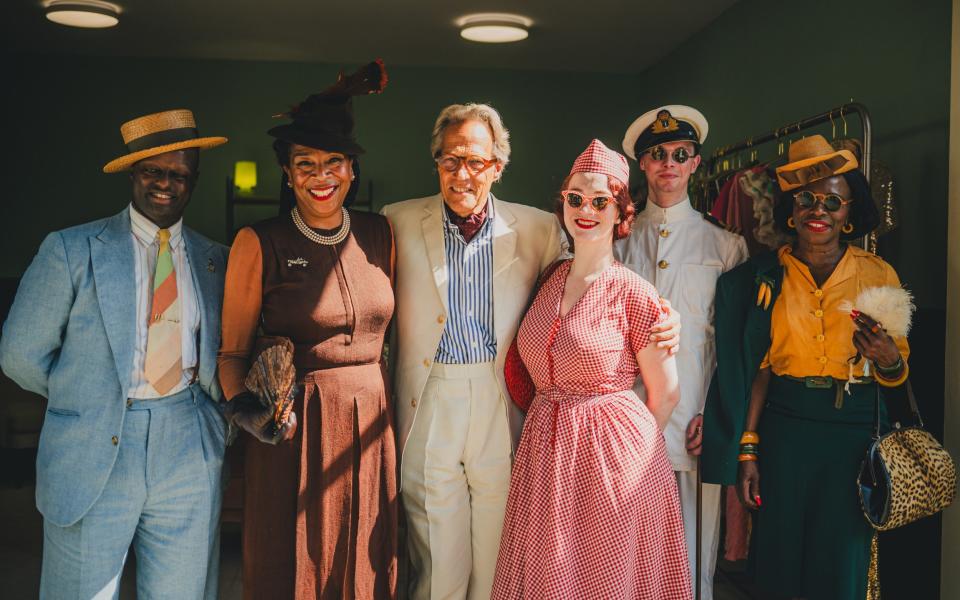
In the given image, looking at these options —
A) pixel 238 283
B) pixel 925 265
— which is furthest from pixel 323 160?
pixel 925 265

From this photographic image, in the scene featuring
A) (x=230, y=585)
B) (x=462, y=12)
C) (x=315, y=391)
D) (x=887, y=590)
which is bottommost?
(x=230, y=585)

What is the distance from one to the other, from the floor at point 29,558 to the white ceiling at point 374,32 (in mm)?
3320

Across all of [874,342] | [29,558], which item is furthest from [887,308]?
[29,558]

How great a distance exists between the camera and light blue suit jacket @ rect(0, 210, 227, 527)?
2.42 meters

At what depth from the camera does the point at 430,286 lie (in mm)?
2871

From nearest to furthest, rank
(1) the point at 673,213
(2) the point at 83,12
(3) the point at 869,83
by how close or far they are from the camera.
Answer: (1) the point at 673,213, (3) the point at 869,83, (2) the point at 83,12

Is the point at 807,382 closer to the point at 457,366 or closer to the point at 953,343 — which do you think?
the point at 953,343

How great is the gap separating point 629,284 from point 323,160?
1.06m

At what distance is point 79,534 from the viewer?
243 cm

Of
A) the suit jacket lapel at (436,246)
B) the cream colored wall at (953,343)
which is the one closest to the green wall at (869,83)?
the cream colored wall at (953,343)

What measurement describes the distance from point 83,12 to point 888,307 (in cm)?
553

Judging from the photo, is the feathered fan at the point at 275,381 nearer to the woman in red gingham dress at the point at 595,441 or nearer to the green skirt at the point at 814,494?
the woman in red gingham dress at the point at 595,441

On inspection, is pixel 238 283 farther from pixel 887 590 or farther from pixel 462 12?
pixel 462 12

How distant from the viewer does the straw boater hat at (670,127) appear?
10.0 ft
